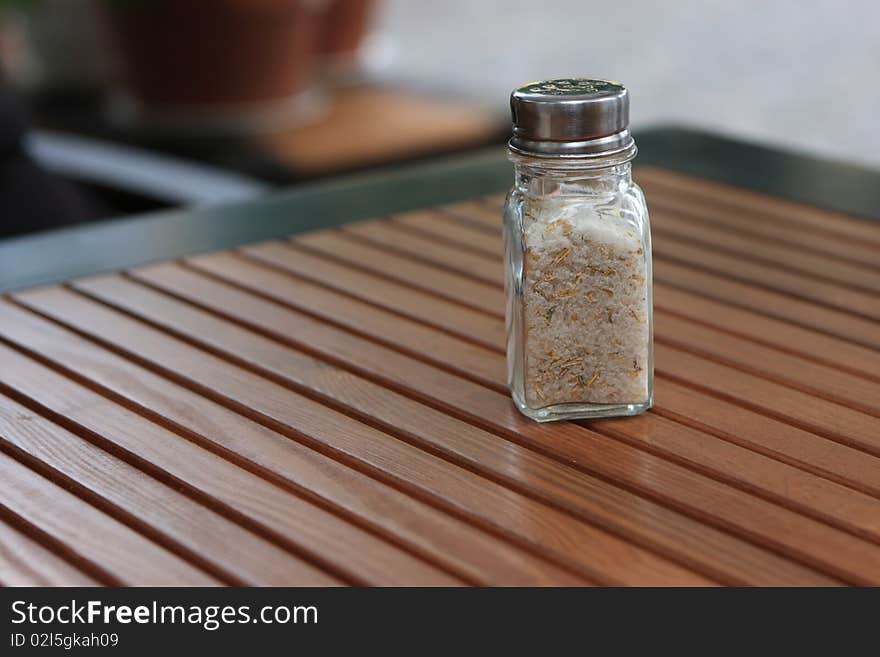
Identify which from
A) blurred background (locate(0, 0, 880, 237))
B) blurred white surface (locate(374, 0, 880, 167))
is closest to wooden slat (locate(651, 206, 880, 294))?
blurred background (locate(0, 0, 880, 237))

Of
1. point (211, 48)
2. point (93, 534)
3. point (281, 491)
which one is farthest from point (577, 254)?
point (211, 48)

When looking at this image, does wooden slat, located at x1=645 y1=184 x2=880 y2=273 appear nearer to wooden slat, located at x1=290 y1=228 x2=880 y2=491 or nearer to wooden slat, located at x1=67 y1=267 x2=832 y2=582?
wooden slat, located at x1=290 y1=228 x2=880 y2=491

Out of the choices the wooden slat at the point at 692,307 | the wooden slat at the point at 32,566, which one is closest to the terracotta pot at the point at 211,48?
the wooden slat at the point at 692,307

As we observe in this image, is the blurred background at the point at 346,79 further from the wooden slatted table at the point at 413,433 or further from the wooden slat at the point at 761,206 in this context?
the wooden slatted table at the point at 413,433

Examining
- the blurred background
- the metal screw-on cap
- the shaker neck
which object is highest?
the metal screw-on cap

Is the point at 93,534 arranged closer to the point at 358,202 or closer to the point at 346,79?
the point at 358,202

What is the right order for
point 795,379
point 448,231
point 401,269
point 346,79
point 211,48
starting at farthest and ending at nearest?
point 346,79, point 211,48, point 448,231, point 401,269, point 795,379

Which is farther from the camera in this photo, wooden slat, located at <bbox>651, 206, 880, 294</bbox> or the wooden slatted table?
wooden slat, located at <bbox>651, 206, 880, 294</bbox>
